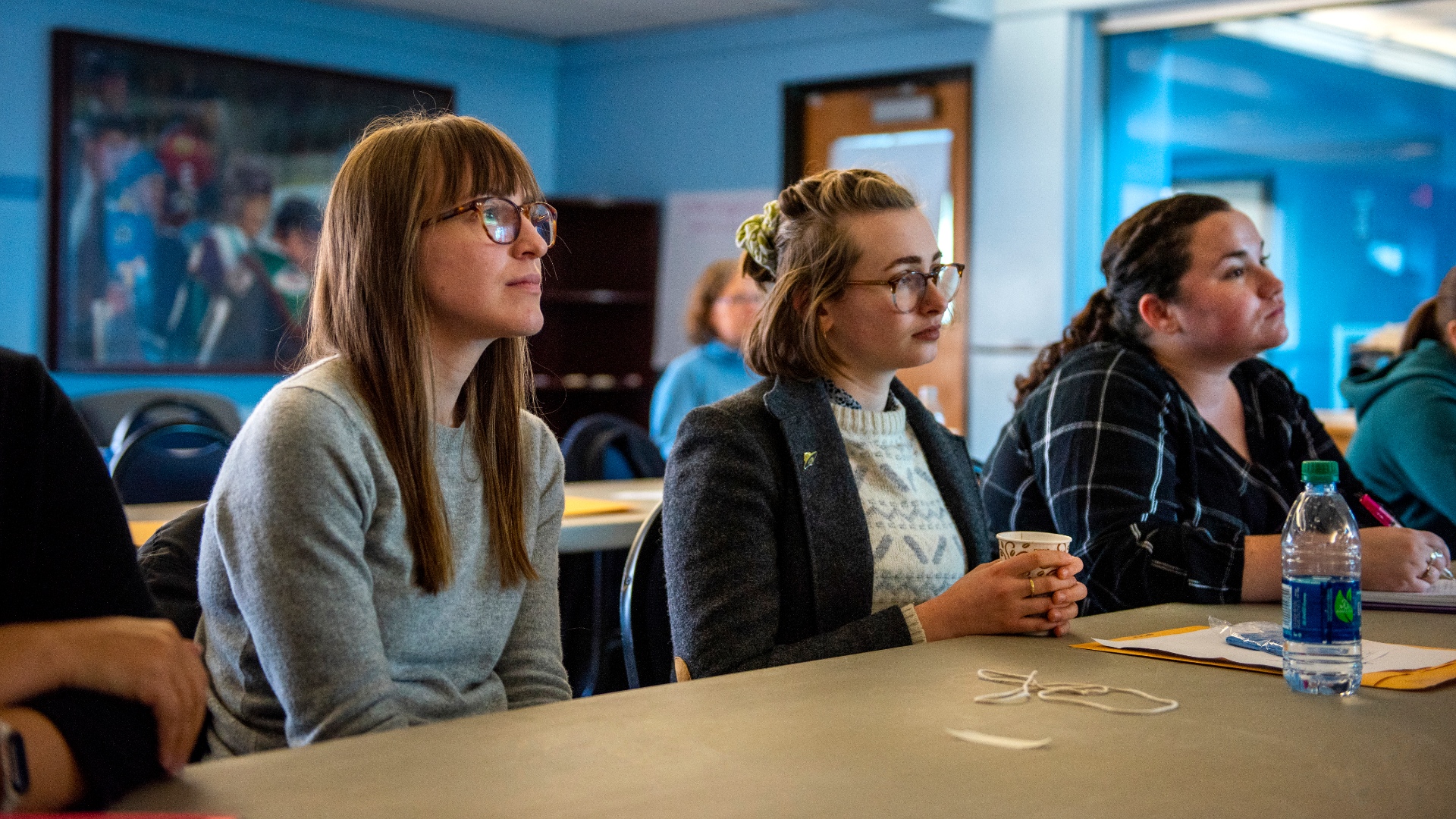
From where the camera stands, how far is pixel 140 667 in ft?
3.10

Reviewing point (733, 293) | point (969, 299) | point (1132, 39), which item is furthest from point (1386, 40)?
point (733, 293)

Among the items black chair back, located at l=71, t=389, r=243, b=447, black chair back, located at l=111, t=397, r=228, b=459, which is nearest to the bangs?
black chair back, located at l=111, t=397, r=228, b=459

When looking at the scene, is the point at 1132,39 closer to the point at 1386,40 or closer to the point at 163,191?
the point at 1386,40

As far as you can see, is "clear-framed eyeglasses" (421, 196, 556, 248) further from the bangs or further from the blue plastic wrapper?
the blue plastic wrapper

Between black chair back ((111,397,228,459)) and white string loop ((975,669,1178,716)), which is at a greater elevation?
black chair back ((111,397,228,459))

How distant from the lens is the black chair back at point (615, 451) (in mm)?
3799

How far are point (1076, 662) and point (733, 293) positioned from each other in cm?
358

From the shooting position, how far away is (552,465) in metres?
1.61

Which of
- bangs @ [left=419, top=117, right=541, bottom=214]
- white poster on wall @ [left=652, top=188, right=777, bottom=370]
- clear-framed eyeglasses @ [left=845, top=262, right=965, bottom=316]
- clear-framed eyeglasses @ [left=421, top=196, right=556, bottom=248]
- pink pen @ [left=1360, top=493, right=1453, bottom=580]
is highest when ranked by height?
white poster on wall @ [left=652, top=188, right=777, bottom=370]

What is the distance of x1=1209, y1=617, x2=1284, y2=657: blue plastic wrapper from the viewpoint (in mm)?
1434

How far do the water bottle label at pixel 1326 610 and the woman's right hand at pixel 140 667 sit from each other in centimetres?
94

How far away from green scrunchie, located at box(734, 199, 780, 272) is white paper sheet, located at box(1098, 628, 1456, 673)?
0.79m

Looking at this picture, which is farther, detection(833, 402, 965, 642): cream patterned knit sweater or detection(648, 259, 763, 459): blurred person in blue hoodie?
detection(648, 259, 763, 459): blurred person in blue hoodie

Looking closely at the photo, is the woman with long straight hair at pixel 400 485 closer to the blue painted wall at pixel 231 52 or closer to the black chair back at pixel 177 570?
the black chair back at pixel 177 570
